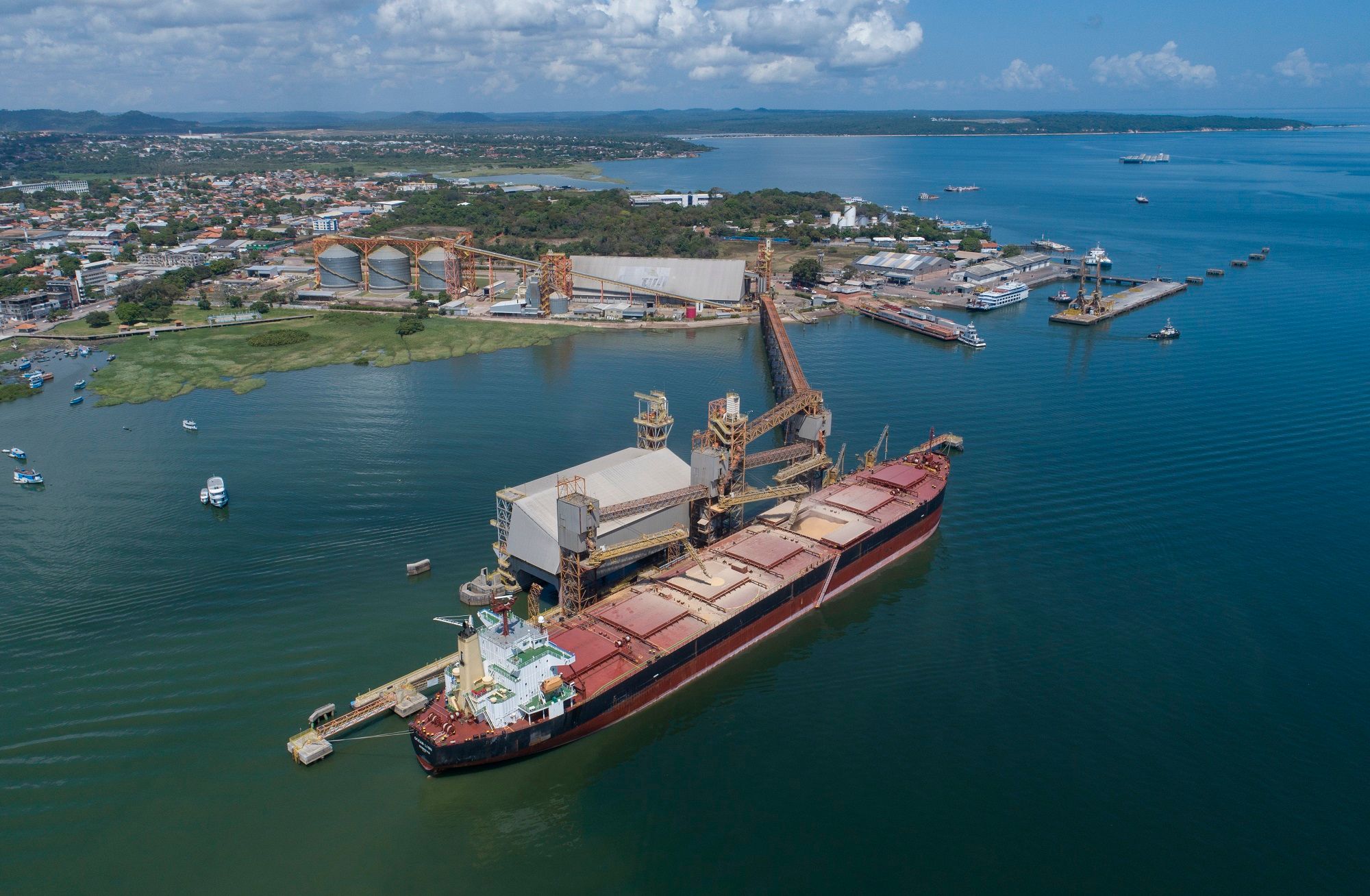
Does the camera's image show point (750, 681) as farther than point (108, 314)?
No

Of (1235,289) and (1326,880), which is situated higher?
(1235,289)

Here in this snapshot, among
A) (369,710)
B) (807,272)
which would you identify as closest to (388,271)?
(807,272)

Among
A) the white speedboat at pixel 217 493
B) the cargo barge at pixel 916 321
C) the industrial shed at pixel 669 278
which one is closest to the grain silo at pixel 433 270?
the industrial shed at pixel 669 278

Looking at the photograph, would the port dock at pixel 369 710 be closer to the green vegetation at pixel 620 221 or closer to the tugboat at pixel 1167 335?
the tugboat at pixel 1167 335

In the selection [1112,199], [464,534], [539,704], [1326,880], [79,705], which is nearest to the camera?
[1326,880]

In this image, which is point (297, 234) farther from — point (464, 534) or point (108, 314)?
point (464, 534)

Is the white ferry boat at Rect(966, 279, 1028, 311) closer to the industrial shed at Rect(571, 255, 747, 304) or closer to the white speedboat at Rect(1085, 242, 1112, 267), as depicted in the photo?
the white speedboat at Rect(1085, 242, 1112, 267)

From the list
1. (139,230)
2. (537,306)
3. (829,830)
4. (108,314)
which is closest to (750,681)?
(829,830)
